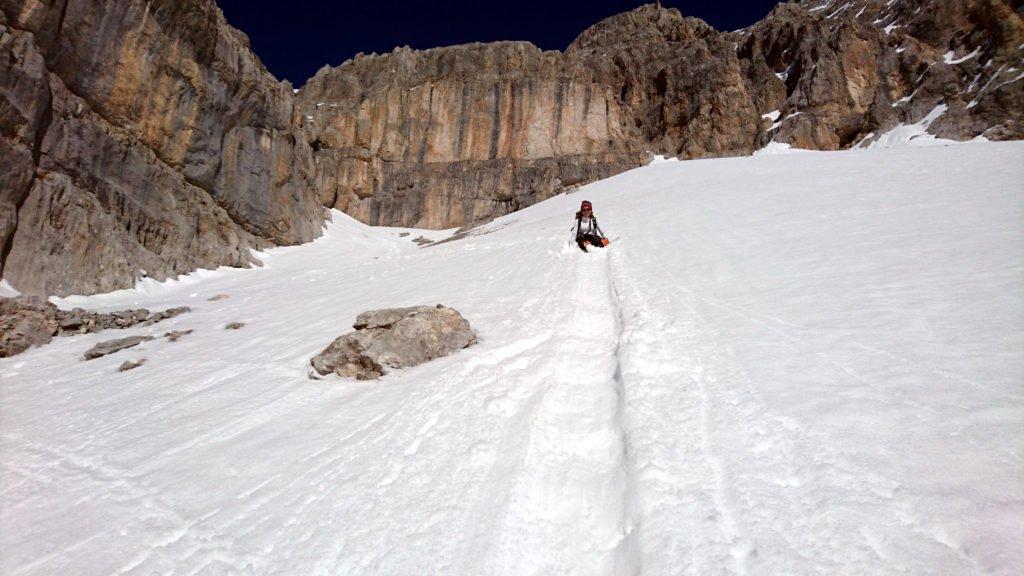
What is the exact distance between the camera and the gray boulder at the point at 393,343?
512 centimetres

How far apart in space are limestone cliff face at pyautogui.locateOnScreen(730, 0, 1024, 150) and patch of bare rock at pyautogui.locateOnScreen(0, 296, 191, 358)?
242ft

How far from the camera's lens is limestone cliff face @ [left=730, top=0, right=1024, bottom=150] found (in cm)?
5419

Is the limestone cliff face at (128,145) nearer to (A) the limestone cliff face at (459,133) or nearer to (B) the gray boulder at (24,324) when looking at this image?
(B) the gray boulder at (24,324)

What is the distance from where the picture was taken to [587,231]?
1365 centimetres

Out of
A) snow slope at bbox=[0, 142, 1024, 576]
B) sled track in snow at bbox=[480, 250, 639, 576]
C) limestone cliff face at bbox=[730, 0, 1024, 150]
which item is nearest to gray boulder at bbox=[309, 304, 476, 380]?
snow slope at bbox=[0, 142, 1024, 576]

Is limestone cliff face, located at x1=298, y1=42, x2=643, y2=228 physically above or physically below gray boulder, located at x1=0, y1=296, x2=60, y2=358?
above

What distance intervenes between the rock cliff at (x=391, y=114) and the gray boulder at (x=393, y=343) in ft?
46.6

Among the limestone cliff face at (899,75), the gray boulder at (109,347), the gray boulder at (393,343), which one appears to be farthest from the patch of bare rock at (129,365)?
the limestone cliff face at (899,75)

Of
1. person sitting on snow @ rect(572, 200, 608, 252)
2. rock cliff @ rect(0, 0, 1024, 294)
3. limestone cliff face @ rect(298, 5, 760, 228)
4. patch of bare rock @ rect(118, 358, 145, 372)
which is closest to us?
patch of bare rock @ rect(118, 358, 145, 372)

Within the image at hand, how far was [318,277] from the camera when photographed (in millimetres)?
16125

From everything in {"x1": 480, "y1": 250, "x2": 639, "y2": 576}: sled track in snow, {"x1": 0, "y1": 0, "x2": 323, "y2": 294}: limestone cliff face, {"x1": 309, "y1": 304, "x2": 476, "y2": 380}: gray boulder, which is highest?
{"x1": 0, "y1": 0, "x2": 323, "y2": 294}: limestone cliff face

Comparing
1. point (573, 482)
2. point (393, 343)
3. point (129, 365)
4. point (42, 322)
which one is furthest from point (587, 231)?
point (42, 322)

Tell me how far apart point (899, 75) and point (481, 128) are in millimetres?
62011

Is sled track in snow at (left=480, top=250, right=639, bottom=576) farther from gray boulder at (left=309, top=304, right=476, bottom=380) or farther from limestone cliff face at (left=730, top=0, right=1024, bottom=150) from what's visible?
limestone cliff face at (left=730, top=0, right=1024, bottom=150)
